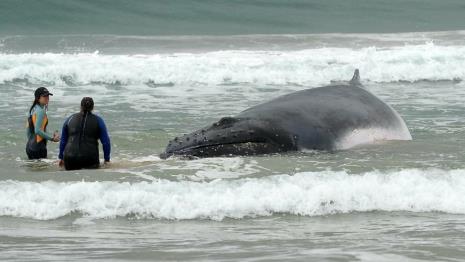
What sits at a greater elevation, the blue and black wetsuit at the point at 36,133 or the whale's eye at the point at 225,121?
the whale's eye at the point at 225,121

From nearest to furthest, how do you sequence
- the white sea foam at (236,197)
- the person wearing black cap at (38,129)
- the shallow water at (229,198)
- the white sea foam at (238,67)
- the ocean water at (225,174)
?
the shallow water at (229,198) → the ocean water at (225,174) → the white sea foam at (236,197) → the person wearing black cap at (38,129) → the white sea foam at (238,67)

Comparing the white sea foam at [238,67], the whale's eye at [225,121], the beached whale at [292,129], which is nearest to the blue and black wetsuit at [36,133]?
the beached whale at [292,129]

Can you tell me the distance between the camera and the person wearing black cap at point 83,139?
36.0ft

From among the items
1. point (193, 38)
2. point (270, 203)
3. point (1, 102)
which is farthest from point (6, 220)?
point (193, 38)

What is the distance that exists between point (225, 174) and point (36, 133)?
301 centimetres

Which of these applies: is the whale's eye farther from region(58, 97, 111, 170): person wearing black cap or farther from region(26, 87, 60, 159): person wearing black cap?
region(26, 87, 60, 159): person wearing black cap

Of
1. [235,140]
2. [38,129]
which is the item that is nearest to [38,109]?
[38,129]

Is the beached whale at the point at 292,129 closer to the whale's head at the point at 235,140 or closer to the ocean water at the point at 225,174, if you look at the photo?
the whale's head at the point at 235,140

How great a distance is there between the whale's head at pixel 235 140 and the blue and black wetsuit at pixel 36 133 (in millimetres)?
1836

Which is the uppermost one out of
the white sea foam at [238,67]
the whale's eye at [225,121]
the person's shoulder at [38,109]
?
the white sea foam at [238,67]

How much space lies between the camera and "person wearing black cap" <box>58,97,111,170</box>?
Result: 36.0ft

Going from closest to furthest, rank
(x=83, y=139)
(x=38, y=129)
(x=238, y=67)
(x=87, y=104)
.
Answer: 1. (x=87, y=104)
2. (x=83, y=139)
3. (x=38, y=129)
4. (x=238, y=67)

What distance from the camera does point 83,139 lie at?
1102cm

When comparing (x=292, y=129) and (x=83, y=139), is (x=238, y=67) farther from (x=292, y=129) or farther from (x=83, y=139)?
(x=83, y=139)
